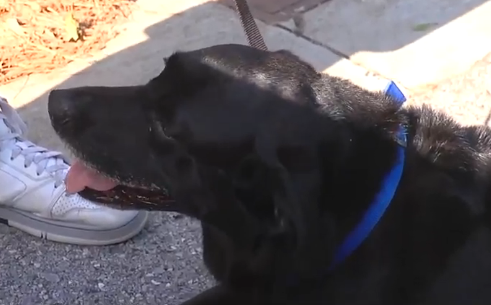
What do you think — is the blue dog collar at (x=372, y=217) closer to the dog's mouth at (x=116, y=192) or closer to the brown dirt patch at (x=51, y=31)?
the dog's mouth at (x=116, y=192)

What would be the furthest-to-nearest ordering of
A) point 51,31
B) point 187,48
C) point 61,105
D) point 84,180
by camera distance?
point 51,31
point 187,48
point 84,180
point 61,105

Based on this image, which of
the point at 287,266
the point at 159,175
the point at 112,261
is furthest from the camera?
the point at 112,261

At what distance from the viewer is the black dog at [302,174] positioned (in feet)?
5.56

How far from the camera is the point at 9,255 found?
2.52 m

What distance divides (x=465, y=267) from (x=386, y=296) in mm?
190

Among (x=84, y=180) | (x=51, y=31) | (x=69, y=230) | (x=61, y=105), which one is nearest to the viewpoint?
(x=61, y=105)

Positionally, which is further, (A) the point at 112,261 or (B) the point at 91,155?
(A) the point at 112,261

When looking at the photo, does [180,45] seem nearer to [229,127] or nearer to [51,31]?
[51,31]

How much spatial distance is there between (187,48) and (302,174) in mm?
1912

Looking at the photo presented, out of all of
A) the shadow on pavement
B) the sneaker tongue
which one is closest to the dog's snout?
the sneaker tongue

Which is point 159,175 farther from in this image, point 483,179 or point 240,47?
point 483,179

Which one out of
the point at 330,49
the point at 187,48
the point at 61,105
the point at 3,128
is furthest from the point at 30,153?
the point at 330,49

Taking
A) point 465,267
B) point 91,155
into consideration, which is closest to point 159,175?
point 91,155

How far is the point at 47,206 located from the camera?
2543mm
